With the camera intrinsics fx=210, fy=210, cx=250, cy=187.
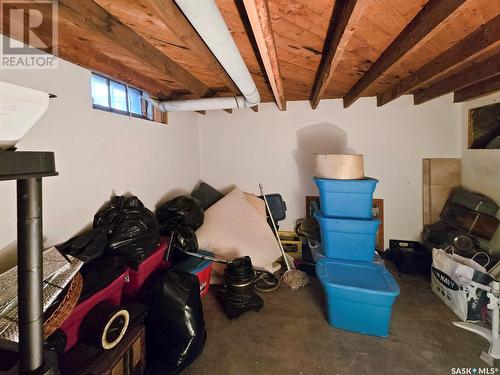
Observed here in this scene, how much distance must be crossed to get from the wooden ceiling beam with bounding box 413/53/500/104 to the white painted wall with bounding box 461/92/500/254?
0.56m

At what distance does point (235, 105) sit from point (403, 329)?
102 inches

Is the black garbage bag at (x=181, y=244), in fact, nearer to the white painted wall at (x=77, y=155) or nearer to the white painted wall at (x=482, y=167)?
the white painted wall at (x=77, y=155)

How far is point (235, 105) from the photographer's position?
225 centimetres

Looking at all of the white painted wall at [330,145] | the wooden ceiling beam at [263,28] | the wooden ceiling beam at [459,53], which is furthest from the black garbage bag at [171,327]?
the wooden ceiling beam at [459,53]

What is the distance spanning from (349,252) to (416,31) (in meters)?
1.76

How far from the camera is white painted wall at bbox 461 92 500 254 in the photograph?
226 cm

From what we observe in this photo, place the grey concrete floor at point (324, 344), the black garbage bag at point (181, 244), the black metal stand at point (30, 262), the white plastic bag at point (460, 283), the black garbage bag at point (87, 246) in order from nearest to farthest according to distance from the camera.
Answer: the black metal stand at point (30, 262) < the black garbage bag at point (87, 246) < the grey concrete floor at point (324, 344) < the white plastic bag at point (460, 283) < the black garbage bag at point (181, 244)

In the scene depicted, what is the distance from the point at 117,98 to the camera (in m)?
1.94

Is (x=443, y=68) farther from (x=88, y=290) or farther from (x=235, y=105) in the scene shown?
(x=88, y=290)

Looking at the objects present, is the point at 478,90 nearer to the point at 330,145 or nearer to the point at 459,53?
the point at 459,53

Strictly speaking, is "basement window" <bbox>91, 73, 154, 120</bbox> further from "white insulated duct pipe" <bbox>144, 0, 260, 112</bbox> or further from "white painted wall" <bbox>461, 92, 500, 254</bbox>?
"white painted wall" <bbox>461, 92, 500, 254</bbox>

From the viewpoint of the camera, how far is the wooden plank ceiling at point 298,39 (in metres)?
1.04
